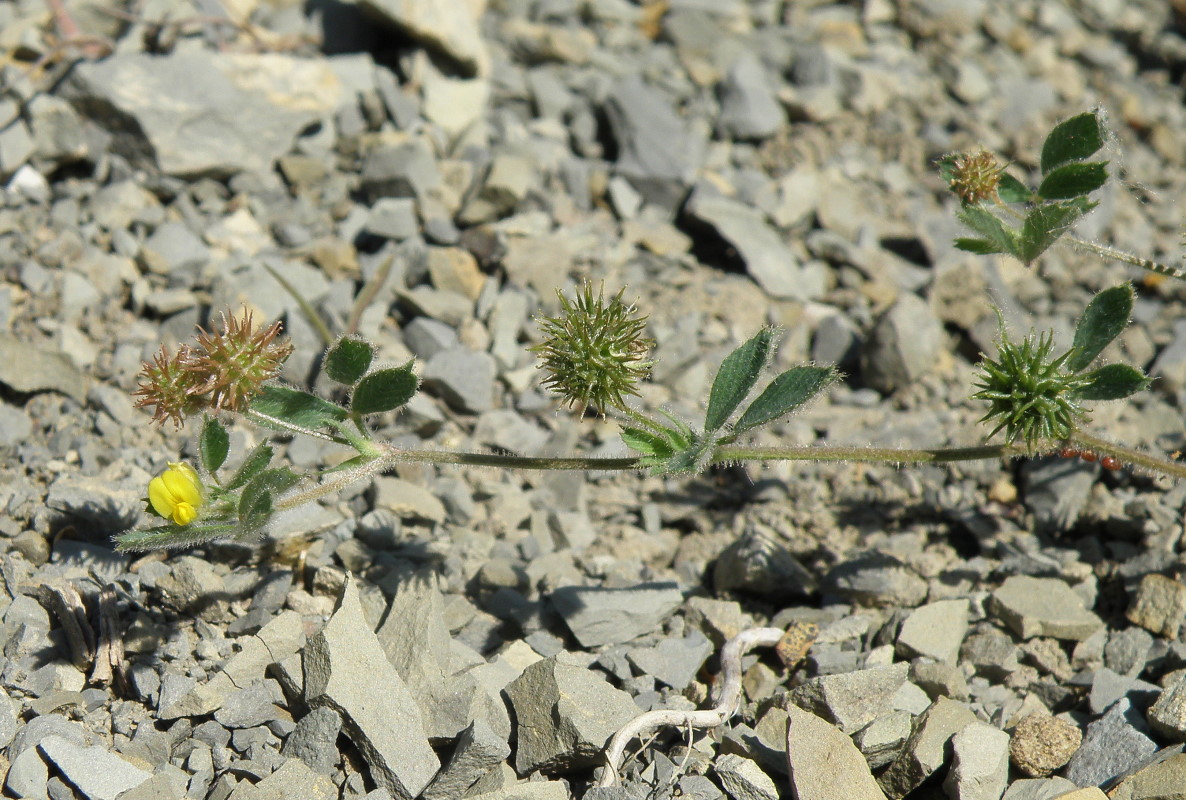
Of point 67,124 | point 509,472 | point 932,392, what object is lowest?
point 509,472

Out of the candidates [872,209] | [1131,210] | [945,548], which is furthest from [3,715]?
[1131,210]

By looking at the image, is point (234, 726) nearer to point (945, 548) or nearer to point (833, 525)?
point (833, 525)

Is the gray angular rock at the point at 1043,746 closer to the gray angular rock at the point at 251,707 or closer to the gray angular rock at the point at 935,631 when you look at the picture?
the gray angular rock at the point at 935,631

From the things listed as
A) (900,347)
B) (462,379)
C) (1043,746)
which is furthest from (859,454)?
(462,379)

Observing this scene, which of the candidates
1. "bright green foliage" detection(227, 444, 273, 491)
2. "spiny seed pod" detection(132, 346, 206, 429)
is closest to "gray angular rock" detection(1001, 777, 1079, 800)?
"bright green foliage" detection(227, 444, 273, 491)

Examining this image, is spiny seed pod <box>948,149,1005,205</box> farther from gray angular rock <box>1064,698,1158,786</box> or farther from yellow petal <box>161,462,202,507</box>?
yellow petal <box>161,462,202,507</box>

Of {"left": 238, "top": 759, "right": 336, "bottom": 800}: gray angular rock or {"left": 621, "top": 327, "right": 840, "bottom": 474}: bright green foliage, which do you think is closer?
{"left": 238, "top": 759, "right": 336, "bottom": 800}: gray angular rock
